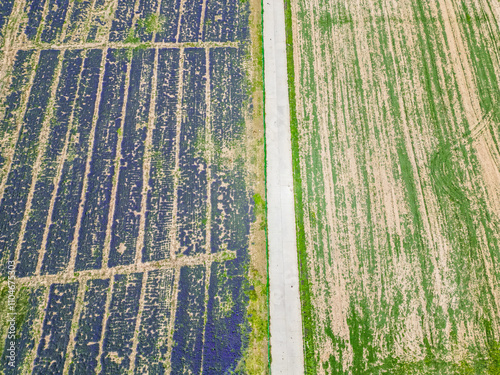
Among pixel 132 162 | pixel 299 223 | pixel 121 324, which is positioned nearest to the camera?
pixel 121 324

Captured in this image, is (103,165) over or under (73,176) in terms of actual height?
over

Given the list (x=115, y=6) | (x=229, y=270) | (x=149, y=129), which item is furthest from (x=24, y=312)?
(x=115, y=6)

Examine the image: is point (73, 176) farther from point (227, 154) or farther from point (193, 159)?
point (227, 154)

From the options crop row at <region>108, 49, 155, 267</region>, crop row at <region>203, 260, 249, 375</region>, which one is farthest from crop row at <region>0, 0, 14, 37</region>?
crop row at <region>203, 260, 249, 375</region>

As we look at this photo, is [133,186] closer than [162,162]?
Yes

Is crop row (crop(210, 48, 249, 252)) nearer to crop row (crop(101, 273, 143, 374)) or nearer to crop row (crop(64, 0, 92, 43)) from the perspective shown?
crop row (crop(101, 273, 143, 374))

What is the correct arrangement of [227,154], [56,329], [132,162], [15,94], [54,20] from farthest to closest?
[54,20]
[15,94]
[227,154]
[132,162]
[56,329]

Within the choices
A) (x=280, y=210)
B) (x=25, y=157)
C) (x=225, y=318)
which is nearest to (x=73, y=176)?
(x=25, y=157)
